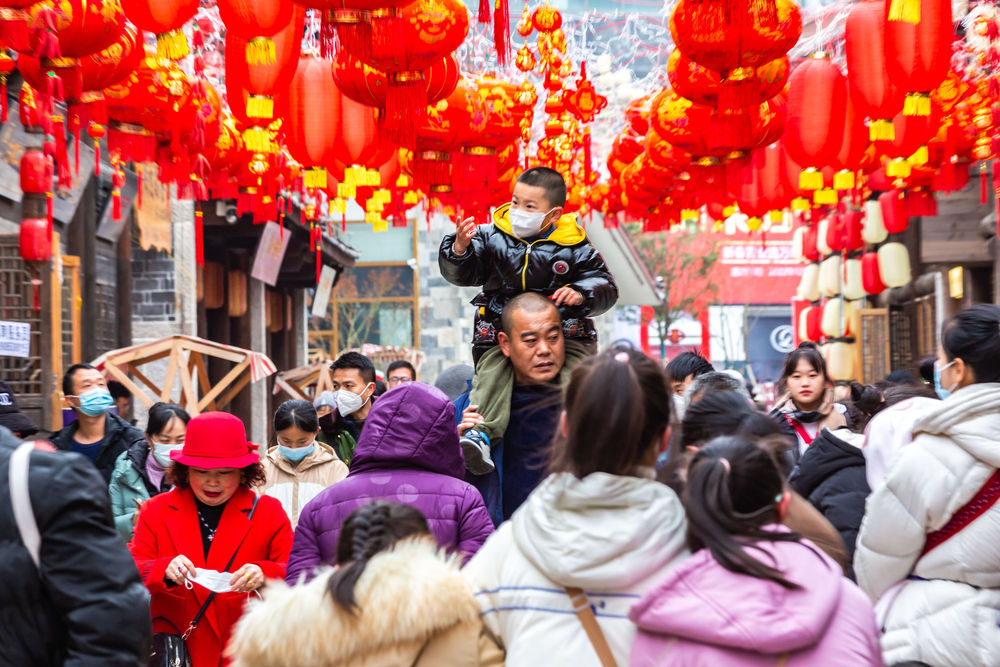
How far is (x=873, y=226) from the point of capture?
1750cm

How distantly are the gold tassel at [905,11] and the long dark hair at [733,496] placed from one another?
6049 millimetres

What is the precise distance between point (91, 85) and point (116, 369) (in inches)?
171

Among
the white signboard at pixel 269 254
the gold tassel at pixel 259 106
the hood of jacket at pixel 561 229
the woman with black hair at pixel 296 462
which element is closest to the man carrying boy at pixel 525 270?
the hood of jacket at pixel 561 229

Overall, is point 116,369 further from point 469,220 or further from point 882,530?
point 882,530

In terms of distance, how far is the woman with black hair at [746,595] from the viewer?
2.28 meters

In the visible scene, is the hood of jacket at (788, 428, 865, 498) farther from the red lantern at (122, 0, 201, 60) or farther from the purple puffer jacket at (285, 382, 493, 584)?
the red lantern at (122, 0, 201, 60)

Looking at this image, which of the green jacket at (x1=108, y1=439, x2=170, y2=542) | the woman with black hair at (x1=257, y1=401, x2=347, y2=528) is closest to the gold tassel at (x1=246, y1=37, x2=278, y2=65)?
the woman with black hair at (x1=257, y1=401, x2=347, y2=528)

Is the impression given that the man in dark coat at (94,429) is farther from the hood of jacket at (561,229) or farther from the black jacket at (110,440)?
the hood of jacket at (561,229)

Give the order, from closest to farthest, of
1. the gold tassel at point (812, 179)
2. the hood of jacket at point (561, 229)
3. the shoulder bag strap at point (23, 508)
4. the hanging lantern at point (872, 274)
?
the shoulder bag strap at point (23, 508) < the hood of jacket at point (561, 229) < the gold tassel at point (812, 179) < the hanging lantern at point (872, 274)

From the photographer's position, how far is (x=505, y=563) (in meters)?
2.68

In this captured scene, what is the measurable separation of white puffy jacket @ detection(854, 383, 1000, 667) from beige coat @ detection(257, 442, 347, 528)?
3232 mm

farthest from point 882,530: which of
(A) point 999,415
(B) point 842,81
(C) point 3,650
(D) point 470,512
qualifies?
(B) point 842,81

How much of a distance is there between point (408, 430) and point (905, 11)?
5570mm

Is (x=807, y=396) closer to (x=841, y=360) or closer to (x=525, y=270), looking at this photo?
(x=525, y=270)
